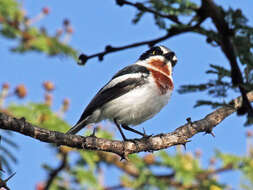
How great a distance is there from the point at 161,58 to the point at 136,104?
1456 millimetres

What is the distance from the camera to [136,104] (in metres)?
5.79

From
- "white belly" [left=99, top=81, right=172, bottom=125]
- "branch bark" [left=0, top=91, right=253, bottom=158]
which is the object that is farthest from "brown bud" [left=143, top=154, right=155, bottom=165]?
"branch bark" [left=0, top=91, right=253, bottom=158]

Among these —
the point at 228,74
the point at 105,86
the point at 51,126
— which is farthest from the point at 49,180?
the point at 228,74

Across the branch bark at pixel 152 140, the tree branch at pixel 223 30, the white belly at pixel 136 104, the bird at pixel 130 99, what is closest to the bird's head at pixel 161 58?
the bird at pixel 130 99

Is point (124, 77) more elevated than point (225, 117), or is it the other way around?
point (124, 77)

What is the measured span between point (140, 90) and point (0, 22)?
2.40 metres

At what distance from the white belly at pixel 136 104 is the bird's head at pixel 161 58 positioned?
935 mm

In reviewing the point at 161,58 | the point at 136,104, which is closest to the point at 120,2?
the point at 136,104

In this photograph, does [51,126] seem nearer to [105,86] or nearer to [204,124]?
[105,86]

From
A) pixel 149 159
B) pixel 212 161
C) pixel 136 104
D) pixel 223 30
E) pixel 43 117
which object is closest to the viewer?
pixel 223 30

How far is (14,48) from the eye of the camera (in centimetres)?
675

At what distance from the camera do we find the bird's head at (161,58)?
6.79m

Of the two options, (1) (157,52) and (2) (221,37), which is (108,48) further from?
(1) (157,52)

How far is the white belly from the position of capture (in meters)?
5.79
